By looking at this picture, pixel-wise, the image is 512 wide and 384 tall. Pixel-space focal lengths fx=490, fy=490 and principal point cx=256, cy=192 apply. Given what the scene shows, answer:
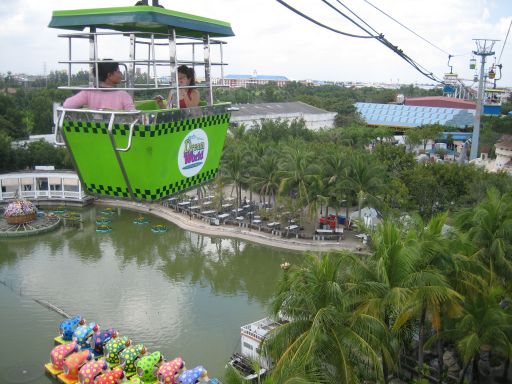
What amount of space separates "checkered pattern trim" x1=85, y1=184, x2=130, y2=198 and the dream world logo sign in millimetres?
476

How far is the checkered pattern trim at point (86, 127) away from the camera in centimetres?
346

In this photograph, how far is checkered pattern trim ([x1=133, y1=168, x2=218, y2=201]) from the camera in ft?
12.0

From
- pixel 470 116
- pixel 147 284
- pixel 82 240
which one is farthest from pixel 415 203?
pixel 470 116

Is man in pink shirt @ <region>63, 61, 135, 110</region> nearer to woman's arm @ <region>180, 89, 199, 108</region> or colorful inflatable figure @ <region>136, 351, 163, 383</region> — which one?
woman's arm @ <region>180, 89, 199, 108</region>

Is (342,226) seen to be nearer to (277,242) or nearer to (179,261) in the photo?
(277,242)

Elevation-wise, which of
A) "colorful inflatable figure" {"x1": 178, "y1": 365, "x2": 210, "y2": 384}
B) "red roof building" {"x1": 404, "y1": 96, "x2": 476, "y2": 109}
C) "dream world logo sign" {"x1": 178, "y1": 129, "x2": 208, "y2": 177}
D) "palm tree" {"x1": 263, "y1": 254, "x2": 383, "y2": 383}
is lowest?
"colorful inflatable figure" {"x1": 178, "y1": 365, "x2": 210, "y2": 384}

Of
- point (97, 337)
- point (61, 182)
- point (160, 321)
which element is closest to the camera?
point (97, 337)

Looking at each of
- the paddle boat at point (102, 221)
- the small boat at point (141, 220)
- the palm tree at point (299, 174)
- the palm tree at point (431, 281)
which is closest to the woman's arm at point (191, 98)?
the palm tree at point (431, 281)

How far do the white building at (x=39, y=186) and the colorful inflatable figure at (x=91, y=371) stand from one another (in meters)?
17.4

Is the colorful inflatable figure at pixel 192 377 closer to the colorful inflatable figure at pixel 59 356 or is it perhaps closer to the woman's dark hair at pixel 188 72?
the colorful inflatable figure at pixel 59 356

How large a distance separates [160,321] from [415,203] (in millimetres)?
12729

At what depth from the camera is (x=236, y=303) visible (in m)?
15.6

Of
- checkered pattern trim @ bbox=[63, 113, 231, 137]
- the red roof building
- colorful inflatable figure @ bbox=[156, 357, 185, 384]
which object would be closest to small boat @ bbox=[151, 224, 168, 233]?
colorful inflatable figure @ bbox=[156, 357, 185, 384]

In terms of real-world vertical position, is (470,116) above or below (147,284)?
above
